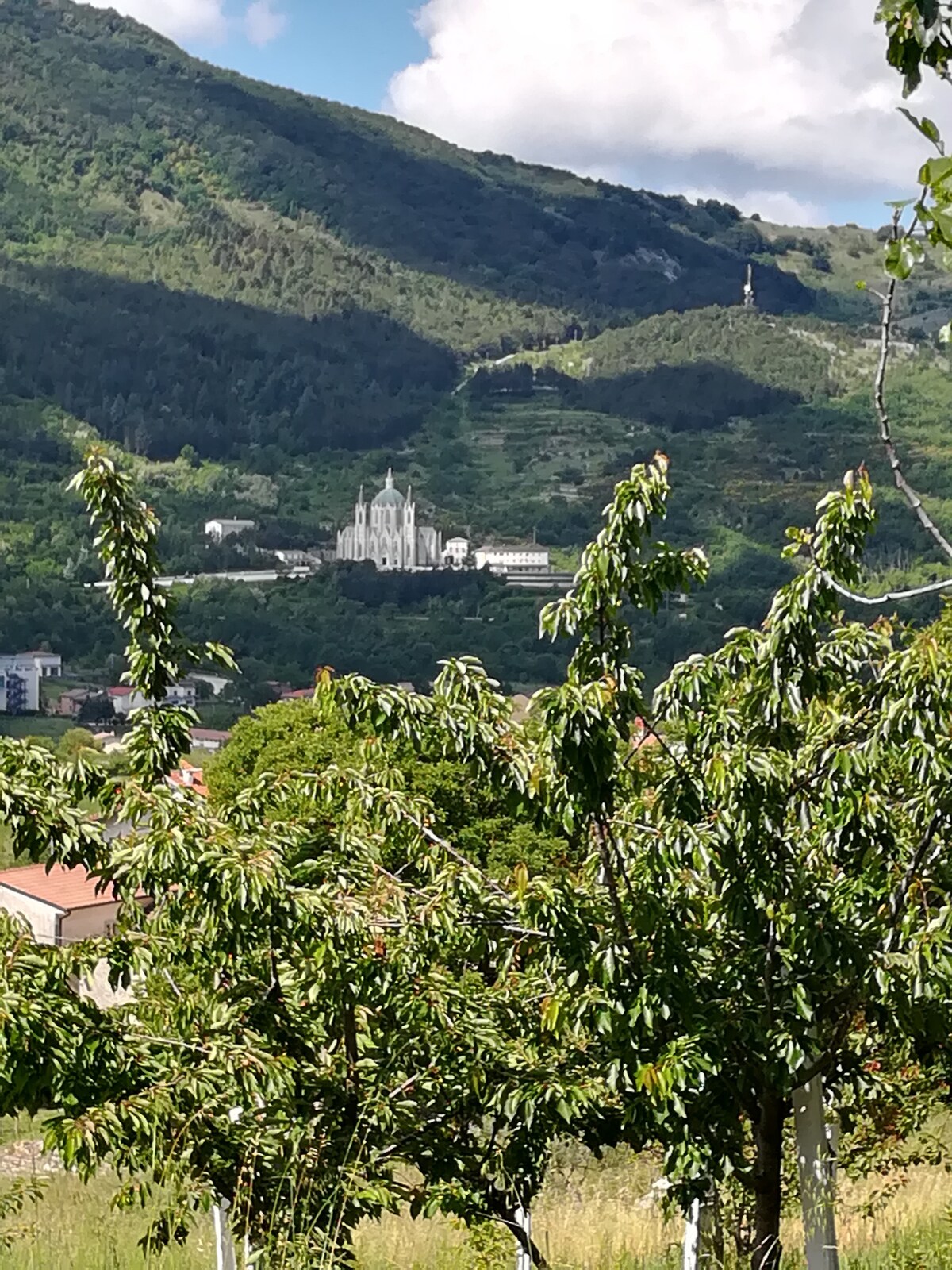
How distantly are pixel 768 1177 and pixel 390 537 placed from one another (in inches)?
5774

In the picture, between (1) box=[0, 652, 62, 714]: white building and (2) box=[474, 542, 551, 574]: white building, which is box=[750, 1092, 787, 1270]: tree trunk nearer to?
(1) box=[0, 652, 62, 714]: white building

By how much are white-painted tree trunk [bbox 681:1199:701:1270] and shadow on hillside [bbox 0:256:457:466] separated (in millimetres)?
176858

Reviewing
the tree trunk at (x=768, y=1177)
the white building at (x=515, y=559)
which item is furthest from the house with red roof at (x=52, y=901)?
the white building at (x=515, y=559)

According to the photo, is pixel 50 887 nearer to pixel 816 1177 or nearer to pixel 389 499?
pixel 816 1177

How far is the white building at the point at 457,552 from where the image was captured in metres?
148

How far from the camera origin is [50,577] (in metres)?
129

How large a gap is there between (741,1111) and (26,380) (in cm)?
18855

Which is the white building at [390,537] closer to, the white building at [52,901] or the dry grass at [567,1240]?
the white building at [52,901]

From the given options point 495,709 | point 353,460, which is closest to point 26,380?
point 353,460

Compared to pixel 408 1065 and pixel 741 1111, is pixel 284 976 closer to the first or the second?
pixel 408 1065

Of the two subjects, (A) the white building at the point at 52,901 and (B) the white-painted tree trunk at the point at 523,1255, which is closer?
(B) the white-painted tree trunk at the point at 523,1255

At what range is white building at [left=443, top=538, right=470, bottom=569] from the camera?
148 meters

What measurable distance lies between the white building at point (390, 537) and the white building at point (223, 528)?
33.5ft

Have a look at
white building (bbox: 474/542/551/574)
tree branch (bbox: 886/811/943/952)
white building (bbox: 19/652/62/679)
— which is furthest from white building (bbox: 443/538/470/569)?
tree branch (bbox: 886/811/943/952)
